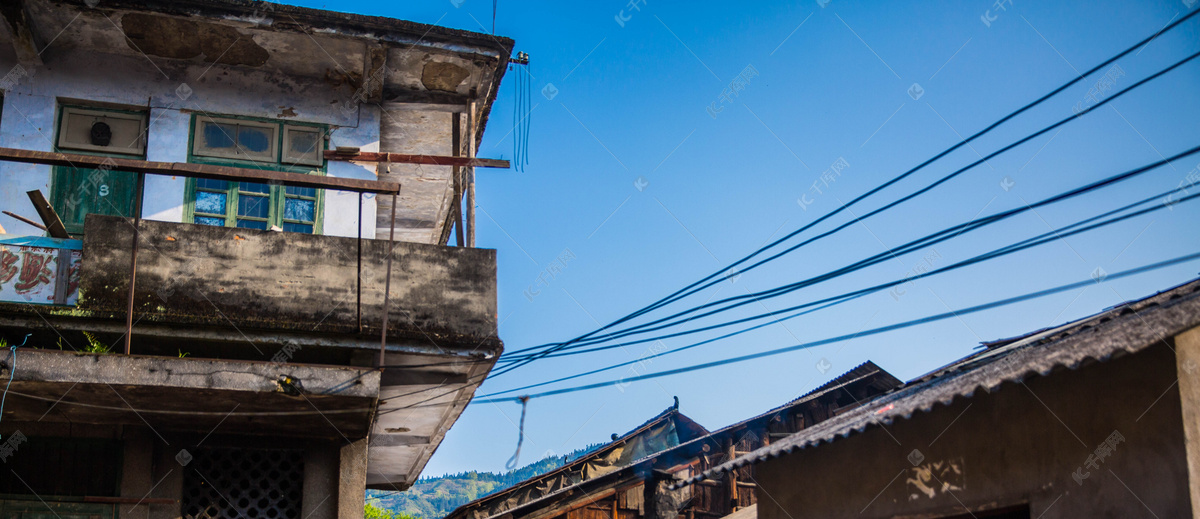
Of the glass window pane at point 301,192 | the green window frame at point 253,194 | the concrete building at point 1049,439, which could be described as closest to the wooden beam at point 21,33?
the green window frame at point 253,194

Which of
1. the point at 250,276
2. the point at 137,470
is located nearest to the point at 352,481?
the point at 137,470

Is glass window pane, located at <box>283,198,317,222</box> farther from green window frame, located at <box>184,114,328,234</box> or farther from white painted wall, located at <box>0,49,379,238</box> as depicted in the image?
white painted wall, located at <box>0,49,379,238</box>

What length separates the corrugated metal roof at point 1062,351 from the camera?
648cm

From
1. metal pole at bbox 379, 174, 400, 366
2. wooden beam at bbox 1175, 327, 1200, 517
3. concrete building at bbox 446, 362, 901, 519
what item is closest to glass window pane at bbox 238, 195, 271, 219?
metal pole at bbox 379, 174, 400, 366

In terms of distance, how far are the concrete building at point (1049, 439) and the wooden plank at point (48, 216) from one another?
701cm

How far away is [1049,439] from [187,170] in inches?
312

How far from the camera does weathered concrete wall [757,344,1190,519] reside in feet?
21.8

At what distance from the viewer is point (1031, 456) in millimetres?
7719

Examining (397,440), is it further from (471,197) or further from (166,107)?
(166,107)

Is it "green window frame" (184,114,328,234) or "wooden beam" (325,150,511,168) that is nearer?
"wooden beam" (325,150,511,168)

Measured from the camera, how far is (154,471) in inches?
364

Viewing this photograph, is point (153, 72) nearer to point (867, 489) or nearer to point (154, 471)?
point (154, 471)

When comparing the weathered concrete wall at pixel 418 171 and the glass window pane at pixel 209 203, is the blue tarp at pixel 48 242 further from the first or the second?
the weathered concrete wall at pixel 418 171

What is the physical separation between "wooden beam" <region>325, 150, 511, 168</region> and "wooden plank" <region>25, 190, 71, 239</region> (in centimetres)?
290
